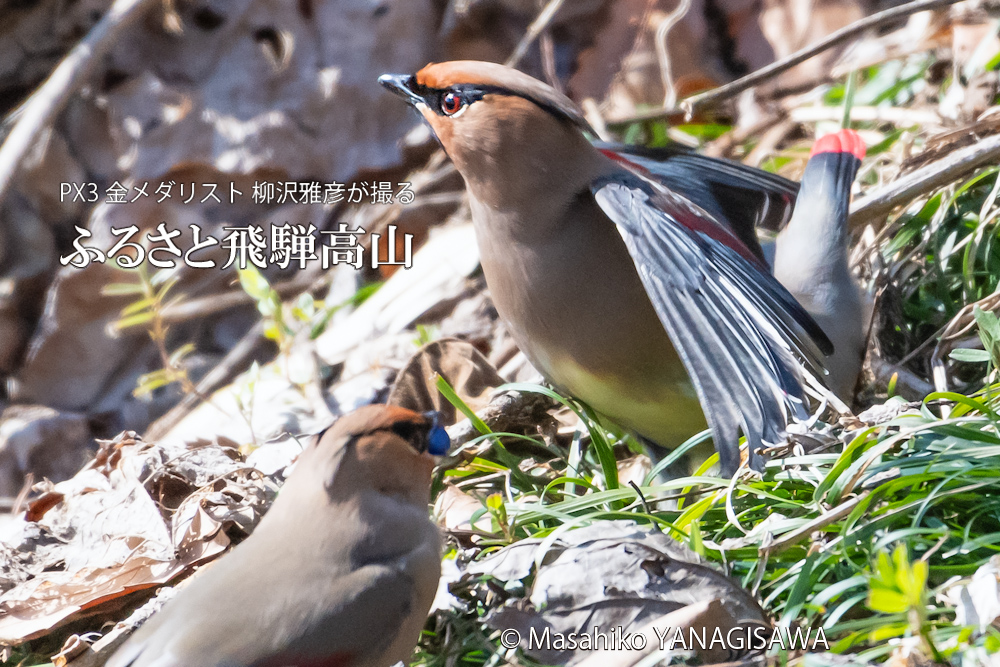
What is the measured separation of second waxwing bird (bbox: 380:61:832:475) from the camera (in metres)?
2.89

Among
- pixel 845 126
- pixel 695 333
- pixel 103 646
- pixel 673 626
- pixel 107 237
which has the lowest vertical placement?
pixel 673 626

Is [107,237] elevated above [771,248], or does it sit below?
above

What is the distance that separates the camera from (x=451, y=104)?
318 cm

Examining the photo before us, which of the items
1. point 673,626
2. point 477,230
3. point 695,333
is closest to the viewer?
point 673,626

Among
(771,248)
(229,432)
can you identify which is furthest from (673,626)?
(229,432)


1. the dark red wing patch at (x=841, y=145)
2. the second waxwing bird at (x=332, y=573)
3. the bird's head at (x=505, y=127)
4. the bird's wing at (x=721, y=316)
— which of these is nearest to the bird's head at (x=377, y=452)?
the second waxwing bird at (x=332, y=573)

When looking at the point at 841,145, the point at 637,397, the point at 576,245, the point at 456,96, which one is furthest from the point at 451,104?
the point at 841,145

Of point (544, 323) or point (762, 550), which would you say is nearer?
point (762, 550)

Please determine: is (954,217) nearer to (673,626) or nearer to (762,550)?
(762,550)

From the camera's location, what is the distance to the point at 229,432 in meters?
4.36

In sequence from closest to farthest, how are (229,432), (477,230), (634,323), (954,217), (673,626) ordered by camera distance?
(673,626)
(634,323)
(477,230)
(954,217)
(229,432)

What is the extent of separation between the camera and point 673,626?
2.13m

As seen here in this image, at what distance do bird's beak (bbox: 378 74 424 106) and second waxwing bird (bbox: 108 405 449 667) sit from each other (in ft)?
4.22

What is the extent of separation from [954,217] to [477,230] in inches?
68.6
